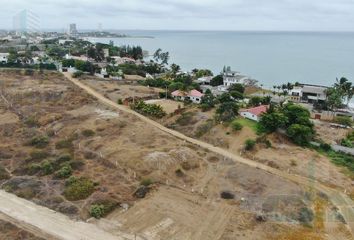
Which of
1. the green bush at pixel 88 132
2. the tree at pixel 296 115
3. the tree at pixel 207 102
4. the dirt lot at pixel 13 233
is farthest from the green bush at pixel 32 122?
the tree at pixel 296 115

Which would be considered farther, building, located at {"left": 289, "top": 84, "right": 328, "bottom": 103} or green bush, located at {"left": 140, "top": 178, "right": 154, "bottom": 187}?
building, located at {"left": 289, "top": 84, "right": 328, "bottom": 103}

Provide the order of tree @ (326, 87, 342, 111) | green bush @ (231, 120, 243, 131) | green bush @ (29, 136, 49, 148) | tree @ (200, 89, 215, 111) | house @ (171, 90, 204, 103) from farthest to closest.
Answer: house @ (171, 90, 204, 103) → tree @ (326, 87, 342, 111) → tree @ (200, 89, 215, 111) → green bush @ (231, 120, 243, 131) → green bush @ (29, 136, 49, 148)

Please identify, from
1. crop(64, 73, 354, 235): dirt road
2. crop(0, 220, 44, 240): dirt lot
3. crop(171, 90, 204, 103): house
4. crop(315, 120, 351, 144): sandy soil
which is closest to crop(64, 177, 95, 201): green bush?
crop(0, 220, 44, 240): dirt lot

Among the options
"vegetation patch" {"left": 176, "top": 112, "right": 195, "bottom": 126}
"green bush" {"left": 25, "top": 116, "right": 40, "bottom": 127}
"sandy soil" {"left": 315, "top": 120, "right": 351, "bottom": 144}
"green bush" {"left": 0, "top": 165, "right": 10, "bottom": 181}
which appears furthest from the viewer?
"green bush" {"left": 25, "top": 116, "right": 40, "bottom": 127}

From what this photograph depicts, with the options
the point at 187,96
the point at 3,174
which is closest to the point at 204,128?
the point at 187,96

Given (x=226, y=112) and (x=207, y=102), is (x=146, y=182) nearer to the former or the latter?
(x=226, y=112)

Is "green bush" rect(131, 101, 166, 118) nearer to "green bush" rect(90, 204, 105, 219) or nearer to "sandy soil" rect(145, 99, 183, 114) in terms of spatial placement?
"sandy soil" rect(145, 99, 183, 114)

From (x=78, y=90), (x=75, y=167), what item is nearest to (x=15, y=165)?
(x=75, y=167)
